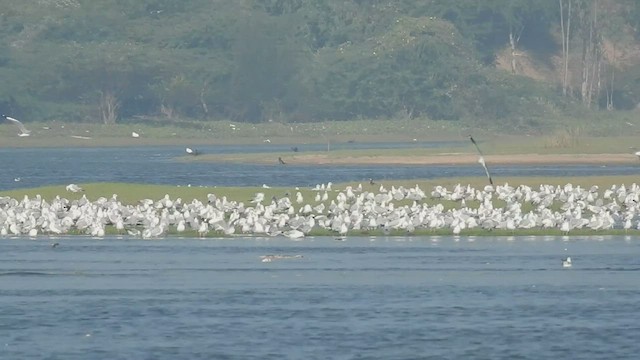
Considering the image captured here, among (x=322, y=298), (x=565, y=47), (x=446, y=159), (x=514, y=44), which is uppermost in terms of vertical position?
(x=514, y=44)

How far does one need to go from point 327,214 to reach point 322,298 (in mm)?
15104

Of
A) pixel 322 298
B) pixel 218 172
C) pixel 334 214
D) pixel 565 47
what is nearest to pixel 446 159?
pixel 218 172

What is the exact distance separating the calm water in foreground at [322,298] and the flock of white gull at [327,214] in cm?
67

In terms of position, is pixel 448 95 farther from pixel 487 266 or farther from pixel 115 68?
pixel 487 266

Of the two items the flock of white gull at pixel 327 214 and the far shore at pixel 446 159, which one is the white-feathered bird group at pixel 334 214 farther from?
the far shore at pixel 446 159

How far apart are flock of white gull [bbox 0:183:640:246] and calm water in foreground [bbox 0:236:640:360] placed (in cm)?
67

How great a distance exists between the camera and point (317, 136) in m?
123

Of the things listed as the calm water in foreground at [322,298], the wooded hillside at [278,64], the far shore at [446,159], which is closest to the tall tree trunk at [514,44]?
the wooded hillside at [278,64]

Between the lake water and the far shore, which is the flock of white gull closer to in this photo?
the lake water

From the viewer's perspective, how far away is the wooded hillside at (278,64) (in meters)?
125

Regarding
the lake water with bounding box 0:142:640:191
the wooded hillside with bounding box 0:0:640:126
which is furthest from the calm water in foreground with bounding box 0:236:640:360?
the wooded hillside with bounding box 0:0:640:126

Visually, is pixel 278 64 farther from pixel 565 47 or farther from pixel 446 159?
pixel 446 159

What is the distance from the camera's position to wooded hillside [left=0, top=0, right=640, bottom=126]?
410 feet

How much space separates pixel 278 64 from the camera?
12962cm
